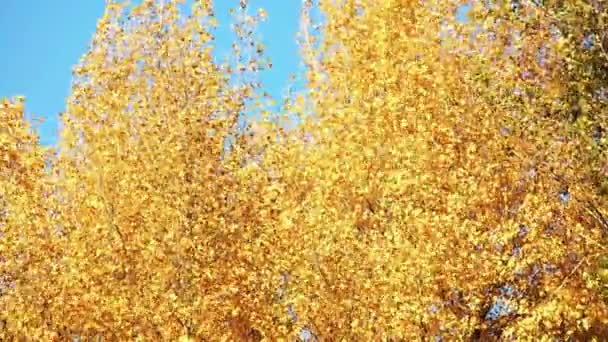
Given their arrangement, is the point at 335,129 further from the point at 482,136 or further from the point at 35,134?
the point at 35,134

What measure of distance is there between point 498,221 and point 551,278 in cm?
171

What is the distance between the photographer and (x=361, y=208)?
1936 cm

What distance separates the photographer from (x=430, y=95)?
63.8 feet

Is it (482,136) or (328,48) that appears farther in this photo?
(328,48)

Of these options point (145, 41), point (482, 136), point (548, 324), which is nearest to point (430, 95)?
point (482, 136)

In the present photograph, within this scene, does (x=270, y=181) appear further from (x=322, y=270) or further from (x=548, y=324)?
(x=548, y=324)

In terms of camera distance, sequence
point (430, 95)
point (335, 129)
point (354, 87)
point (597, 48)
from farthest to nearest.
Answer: point (354, 87) < point (335, 129) < point (430, 95) < point (597, 48)

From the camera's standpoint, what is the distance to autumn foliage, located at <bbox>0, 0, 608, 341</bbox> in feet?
53.2

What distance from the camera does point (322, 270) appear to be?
55.0ft

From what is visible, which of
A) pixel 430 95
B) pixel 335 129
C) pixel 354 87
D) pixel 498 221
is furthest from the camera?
pixel 354 87

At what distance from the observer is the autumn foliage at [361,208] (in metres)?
16.2

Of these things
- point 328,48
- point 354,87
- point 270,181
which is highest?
point 328,48

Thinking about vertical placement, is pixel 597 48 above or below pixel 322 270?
above

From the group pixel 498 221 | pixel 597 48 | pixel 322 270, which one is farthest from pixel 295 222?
pixel 597 48
